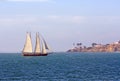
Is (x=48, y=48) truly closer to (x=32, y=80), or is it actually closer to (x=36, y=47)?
(x=36, y=47)

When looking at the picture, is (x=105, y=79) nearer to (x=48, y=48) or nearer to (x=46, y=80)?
(x=46, y=80)

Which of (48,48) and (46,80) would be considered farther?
(48,48)

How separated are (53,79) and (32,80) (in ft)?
13.7

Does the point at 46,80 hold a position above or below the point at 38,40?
below

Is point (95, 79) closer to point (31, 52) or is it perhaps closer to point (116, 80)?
point (116, 80)

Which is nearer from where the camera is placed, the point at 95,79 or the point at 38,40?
the point at 95,79

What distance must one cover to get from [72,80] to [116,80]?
7.69 meters

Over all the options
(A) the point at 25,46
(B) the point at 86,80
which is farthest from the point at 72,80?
(A) the point at 25,46

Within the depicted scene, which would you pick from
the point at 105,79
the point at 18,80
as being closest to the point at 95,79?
the point at 105,79

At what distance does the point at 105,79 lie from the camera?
71438 mm

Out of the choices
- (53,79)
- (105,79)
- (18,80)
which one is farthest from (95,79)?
(18,80)

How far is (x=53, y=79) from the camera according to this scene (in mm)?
73500

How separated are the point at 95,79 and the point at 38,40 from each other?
12102 cm

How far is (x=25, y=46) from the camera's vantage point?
187625 mm
